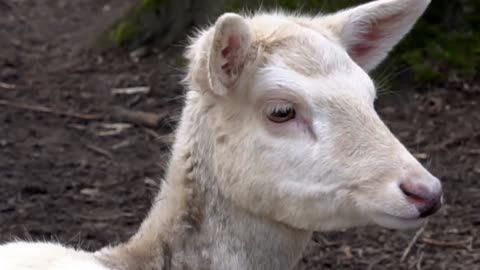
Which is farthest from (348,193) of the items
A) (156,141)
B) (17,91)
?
(17,91)

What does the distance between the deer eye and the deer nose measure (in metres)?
0.58

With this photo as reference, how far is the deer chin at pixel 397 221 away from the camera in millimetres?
4461

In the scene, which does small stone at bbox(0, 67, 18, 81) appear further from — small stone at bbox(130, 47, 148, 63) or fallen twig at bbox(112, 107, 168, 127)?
Result: fallen twig at bbox(112, 107, 168, 127)

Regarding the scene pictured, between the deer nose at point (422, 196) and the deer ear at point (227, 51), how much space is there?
0.88m

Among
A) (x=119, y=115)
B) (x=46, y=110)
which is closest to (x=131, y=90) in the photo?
(x=119, y=115)

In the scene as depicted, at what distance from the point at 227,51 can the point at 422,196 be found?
102 cm

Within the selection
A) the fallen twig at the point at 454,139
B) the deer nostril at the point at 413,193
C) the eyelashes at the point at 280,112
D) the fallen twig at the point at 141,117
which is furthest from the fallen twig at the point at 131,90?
the deer nostril at the point at 413,193

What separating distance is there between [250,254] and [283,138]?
1.78ft

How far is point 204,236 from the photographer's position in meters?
4.89

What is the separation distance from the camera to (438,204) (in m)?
4.40

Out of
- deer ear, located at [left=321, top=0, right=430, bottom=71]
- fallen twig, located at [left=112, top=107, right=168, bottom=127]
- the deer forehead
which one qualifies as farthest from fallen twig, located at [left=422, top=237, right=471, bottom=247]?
fallen twig, located at [left=112, top=107, right=168, bottom=127]

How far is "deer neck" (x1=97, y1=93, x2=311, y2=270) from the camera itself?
16.0ft

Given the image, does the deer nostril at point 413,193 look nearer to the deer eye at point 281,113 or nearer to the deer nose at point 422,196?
the deer nose at point 422,196

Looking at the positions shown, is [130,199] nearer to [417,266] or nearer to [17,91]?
[417,266]
